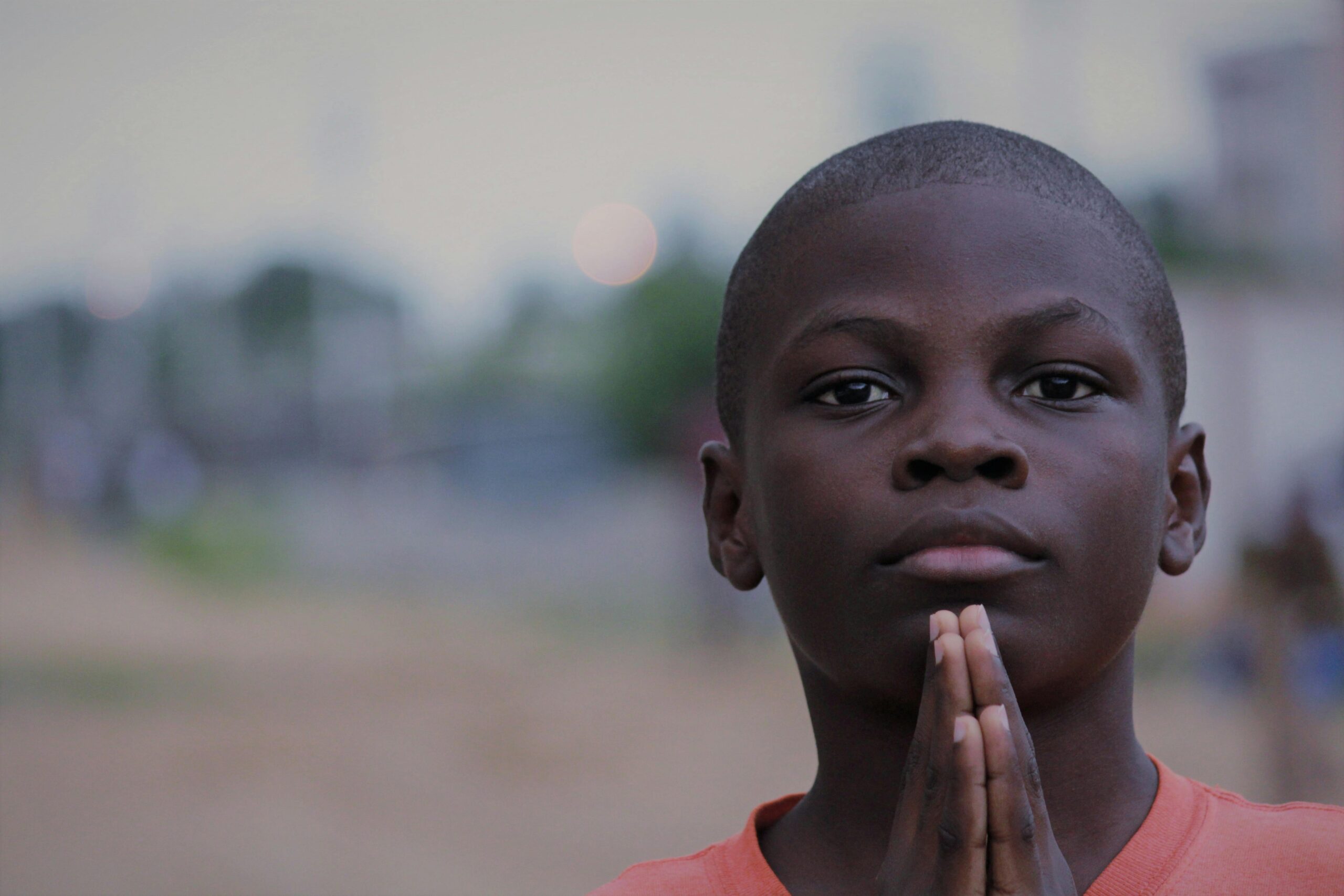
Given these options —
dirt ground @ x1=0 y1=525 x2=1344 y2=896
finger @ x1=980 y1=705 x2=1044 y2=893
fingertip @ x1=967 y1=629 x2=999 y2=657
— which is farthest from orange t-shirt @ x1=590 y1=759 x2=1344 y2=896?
dirt ground @ x1=0 y1=525 x2=1344 y2=896

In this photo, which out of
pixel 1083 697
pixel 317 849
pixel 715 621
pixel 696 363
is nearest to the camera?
pixel 1083 697

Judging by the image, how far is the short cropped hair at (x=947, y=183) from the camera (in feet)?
5.63

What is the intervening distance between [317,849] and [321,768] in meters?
2.63

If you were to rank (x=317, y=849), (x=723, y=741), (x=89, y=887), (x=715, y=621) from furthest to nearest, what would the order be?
1. (x=715, y=621)
2. (x=723, y=741)
3. (x=317, y=849)
4. (x=89, y=887)

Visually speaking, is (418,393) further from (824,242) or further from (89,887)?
(824,242)

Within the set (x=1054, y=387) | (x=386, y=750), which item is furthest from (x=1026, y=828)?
(x=386, y=750)

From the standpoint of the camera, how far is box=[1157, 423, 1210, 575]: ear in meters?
1.78

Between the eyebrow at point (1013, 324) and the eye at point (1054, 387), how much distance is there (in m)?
0.06

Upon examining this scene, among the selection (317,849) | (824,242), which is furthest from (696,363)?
(824,242)

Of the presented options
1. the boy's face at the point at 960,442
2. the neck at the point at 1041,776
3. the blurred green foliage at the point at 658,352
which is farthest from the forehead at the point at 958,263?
the blurred green foliage at the point at 658,352

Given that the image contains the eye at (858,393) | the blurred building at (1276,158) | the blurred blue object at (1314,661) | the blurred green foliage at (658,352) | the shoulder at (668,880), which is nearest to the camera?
the eye at (858,393)

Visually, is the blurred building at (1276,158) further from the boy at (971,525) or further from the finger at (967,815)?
the finger at (967,815)

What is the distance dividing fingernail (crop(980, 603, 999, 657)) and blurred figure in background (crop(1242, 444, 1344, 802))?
6.60m

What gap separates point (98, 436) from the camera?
27.5m
